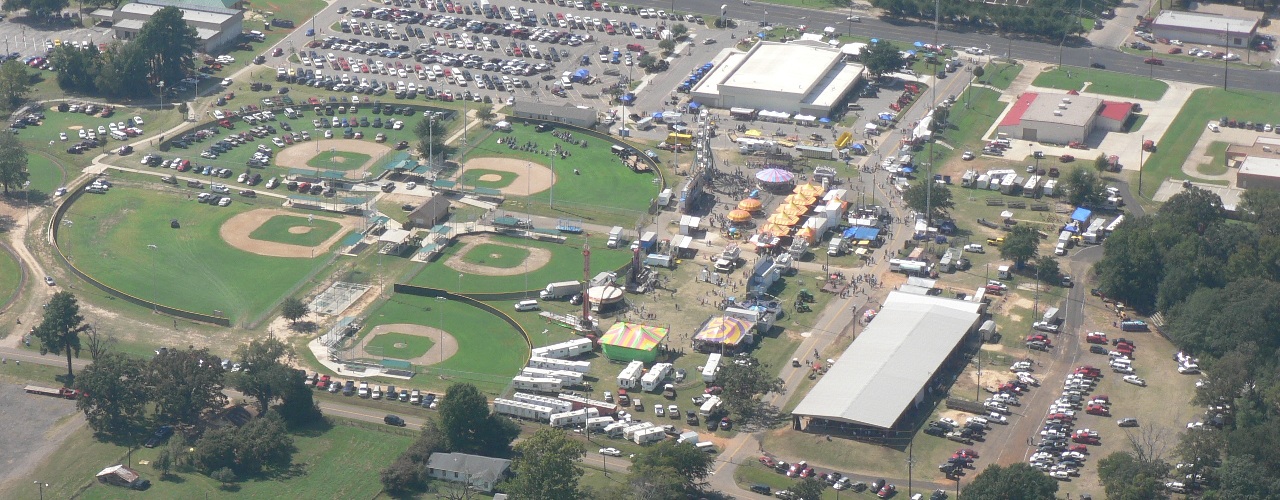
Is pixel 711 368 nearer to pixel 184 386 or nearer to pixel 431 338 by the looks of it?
pixel 431 338

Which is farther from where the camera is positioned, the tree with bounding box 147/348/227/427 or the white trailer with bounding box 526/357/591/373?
the white trailer with bounding box 526/357/591/373

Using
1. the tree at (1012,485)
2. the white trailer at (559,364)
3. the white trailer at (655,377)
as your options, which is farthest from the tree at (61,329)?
the tree at (1012,485)

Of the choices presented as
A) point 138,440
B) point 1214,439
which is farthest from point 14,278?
point 1214,439

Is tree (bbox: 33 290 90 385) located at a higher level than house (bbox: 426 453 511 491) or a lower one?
higher

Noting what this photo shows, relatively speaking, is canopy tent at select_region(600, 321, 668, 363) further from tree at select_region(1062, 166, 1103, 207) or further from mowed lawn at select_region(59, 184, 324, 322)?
tree at select_region(1062, 166, 1103, 207)

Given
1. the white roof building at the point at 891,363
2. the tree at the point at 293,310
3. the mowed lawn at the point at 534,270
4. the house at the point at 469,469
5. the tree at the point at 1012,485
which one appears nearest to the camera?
the tree at the point at 1012,485

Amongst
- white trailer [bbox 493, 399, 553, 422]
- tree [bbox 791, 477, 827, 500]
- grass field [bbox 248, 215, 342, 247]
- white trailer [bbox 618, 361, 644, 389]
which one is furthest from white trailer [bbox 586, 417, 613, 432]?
grass field [bbox 248, 215, 342, 247]

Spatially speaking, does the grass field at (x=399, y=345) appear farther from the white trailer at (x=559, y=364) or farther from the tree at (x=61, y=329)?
the tree at (x=61, y=329)
